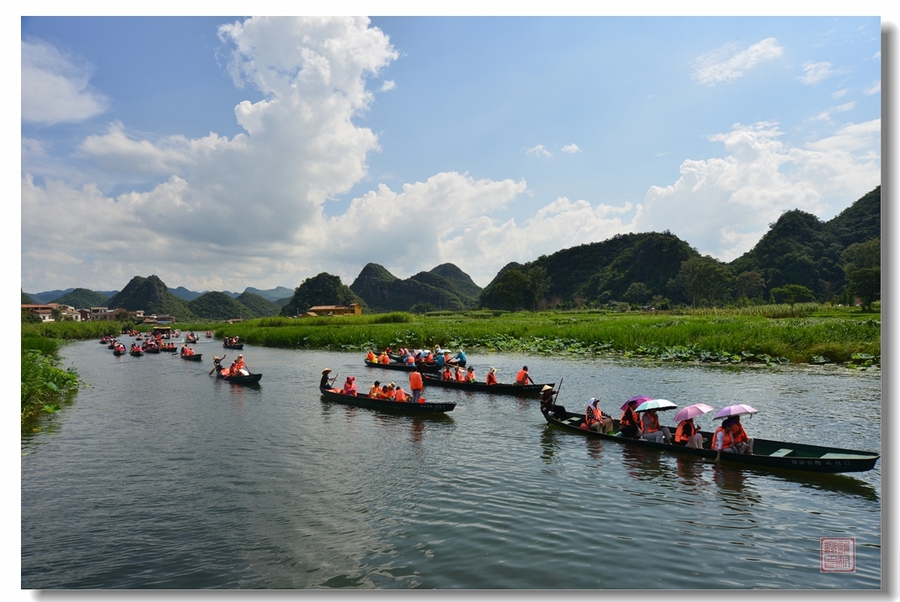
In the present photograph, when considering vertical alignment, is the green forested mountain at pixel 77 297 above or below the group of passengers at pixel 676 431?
above

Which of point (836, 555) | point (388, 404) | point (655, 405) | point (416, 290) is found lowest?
Answer: point (836, 555)

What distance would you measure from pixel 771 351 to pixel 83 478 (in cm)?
3097

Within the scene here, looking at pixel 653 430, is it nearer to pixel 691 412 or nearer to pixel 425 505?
pixel 691 412

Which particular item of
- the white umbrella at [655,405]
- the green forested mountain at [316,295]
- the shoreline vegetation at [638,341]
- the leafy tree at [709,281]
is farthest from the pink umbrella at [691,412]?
the green forested mountain at [316,295]

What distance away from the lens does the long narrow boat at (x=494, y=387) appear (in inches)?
851

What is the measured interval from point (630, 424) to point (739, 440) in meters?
2.75

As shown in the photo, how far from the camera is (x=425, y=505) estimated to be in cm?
962

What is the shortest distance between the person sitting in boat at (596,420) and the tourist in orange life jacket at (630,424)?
0.50 metres

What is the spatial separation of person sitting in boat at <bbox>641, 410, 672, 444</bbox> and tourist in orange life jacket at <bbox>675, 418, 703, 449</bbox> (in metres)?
0.54

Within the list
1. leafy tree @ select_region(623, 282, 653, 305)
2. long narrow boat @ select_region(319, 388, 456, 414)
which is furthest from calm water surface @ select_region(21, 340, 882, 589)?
leafy tree @ select_region(623, 282, 653, 305)

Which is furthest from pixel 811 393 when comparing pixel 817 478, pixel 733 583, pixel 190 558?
pixel 190 558

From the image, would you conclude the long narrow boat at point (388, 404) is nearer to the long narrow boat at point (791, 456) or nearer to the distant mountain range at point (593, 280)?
the long narrow boat at point (791, 456)

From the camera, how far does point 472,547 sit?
25.4 ft

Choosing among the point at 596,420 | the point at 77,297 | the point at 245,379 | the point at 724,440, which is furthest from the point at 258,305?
the point at 724,440
